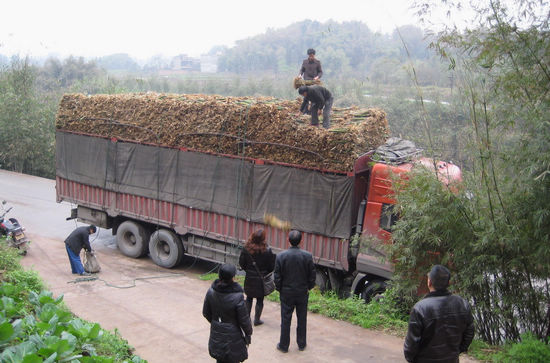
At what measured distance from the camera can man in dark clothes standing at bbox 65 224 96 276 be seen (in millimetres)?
9922

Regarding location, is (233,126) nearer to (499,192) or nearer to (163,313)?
(163,313)

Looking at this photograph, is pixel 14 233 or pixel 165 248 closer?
pixel 14 233

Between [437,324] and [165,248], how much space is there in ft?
26.8

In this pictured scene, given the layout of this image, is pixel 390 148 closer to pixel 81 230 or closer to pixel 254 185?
pixel 254 185

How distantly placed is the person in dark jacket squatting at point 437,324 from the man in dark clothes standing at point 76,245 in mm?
7546

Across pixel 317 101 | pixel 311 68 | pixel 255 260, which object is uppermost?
pixel 311 68

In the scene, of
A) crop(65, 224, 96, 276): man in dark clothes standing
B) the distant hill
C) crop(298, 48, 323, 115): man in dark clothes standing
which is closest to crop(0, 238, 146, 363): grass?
crop(65, 224, 96, 276): man in dark clothes standing

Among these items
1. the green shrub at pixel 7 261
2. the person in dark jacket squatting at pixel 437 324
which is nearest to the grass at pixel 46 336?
the green shrub at pixel 7 261

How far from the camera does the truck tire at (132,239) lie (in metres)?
11.6

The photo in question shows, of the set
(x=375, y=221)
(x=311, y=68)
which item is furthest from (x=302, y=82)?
(x=375, y=221)

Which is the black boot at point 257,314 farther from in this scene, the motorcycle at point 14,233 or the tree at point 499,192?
the motorcycle at point 14,233

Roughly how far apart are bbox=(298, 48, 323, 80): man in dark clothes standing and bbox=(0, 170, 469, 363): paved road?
4957 millimetres

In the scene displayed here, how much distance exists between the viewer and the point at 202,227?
10.4 meters

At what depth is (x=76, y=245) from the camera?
32.6 feet
